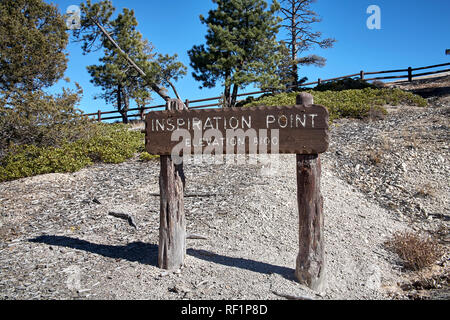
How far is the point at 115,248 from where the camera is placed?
16.8 ft

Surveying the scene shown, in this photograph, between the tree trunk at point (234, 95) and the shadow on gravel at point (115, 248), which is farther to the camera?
the tree trunk at point (234, 95)

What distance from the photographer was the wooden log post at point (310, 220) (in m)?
3.76

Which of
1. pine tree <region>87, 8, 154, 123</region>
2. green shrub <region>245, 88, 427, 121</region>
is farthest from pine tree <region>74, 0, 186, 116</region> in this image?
green shrub <region>245, 88, 427, 121</region>

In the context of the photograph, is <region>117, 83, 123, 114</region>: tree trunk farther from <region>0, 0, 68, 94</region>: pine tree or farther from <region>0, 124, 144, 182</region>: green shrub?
<region>0, 124, 144, 182</region>: green shrub

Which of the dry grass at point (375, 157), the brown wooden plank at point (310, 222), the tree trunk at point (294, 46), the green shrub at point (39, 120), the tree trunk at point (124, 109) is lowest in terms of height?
the brown wooden plank at point (310, 222)

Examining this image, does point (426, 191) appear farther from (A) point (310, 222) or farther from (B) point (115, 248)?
(B) point (115, 248)

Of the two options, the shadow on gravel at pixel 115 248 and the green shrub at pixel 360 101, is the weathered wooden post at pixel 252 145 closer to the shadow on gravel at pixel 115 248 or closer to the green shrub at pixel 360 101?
the shadow on gravel at pixel 115 248

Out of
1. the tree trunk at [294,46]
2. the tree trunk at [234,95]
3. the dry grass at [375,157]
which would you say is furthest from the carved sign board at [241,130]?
the tree trunk at [294,46]

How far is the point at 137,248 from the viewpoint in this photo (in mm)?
5059

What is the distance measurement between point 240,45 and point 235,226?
1728 centimetres

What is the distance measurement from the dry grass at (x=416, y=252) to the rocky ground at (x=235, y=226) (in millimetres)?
121

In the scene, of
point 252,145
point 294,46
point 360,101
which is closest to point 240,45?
point 294,46

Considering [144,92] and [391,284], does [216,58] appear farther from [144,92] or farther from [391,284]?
[391,284]
